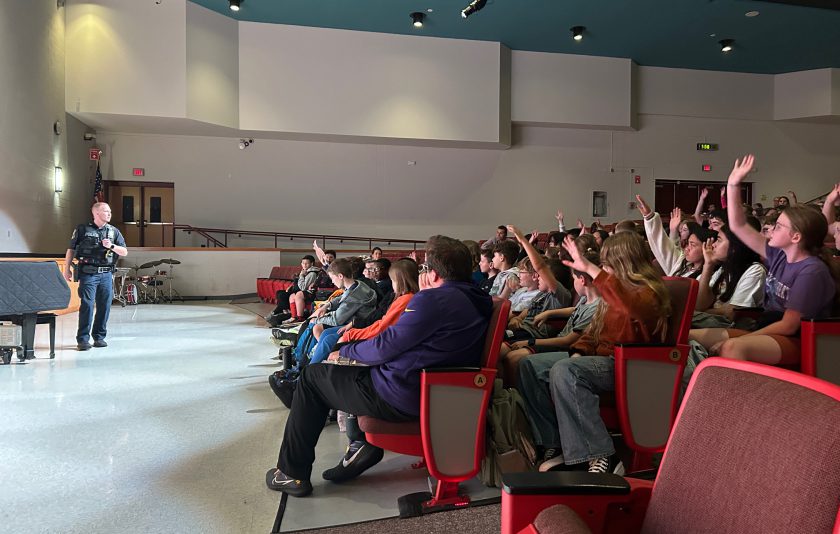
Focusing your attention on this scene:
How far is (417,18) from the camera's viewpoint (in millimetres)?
10461

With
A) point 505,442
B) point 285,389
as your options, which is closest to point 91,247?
point 285,389

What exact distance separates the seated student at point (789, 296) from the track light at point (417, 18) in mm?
9177

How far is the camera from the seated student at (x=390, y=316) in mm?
2773

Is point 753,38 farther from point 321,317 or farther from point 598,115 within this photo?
point 321,317

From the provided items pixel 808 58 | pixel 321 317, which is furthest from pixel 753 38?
pixel 321 317

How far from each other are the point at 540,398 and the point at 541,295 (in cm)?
115

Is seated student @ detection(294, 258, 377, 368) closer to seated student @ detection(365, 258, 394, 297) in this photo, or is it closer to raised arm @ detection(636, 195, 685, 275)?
seated student @ detection(365, 258, 394, 297)

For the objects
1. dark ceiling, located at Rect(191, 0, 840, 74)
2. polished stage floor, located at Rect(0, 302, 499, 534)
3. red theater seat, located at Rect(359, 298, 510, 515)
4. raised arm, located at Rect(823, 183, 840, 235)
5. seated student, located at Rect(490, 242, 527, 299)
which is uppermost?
dark ceiling, located at Rect(191, 0, 840, 74)

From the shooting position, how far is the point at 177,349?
18.2 feet

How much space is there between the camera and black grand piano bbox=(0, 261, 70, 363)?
445 cm

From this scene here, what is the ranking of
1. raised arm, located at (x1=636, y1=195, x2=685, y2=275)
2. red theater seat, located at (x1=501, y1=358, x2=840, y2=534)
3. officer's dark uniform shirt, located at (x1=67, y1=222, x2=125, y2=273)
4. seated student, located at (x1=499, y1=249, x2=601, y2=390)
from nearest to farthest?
red theater seat, located at (x1=501, y1=358, x2=840, y2=534), seated student, located at (x1=499, y1=249, x2=601, y2=390), raised arm, located at (x1=636, y1=195, x2=685, y2=275), officer's dark uniform shirt, located at (x1=67, y1=222, x2=125, y2=273)

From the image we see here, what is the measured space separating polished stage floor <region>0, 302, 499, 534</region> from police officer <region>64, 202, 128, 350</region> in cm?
65

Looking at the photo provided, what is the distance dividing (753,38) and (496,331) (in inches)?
471

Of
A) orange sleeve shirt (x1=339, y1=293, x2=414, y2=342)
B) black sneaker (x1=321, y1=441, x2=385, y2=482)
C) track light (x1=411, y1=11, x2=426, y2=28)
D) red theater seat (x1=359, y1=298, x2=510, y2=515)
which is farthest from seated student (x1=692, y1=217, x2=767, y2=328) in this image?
track light (x1=411, y1=11, x2=426, y2=28)
